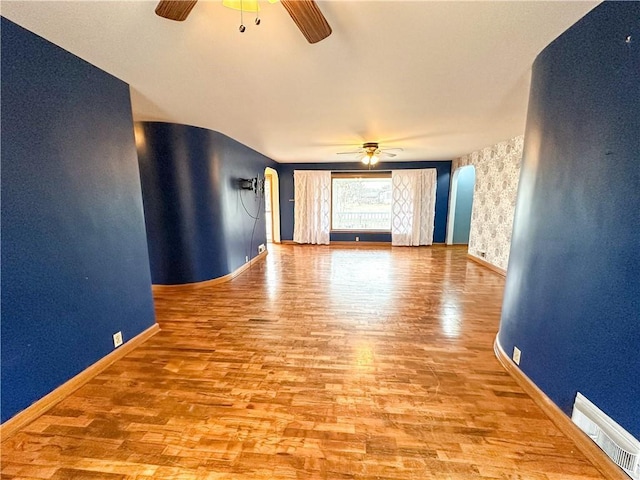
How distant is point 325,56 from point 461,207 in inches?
258

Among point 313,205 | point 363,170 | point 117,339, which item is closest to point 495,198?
point 363,170

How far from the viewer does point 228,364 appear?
6.72 ft

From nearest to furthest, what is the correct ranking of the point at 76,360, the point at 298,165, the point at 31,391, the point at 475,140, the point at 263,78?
the point at 31,391, the point at 76,360, the point at 263,78, the point at 475,140, the point at 298,165

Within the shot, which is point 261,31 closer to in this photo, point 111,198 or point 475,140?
point 111,198

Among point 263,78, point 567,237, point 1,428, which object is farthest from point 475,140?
point 1,428

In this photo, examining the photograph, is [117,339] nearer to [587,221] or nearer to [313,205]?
[587,221]

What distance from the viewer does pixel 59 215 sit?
5.54 ft

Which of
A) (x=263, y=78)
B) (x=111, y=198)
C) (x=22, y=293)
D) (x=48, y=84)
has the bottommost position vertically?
(x=22, y=293)

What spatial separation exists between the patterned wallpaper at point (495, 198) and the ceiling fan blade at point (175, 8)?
4604mm

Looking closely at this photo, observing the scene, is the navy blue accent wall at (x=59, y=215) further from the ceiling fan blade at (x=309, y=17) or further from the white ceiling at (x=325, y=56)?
the ceiling fan blade at (x=309, y=17)

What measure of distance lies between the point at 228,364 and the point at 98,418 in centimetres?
80

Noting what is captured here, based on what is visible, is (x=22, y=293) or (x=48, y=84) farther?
(x=48, y=84)

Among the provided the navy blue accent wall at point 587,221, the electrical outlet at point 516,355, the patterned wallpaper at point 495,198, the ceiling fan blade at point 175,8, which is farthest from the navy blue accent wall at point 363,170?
the ceiling fan blade at point 175,8

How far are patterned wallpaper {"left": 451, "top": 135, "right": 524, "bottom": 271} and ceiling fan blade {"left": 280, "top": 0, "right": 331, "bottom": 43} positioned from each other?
407 cm
